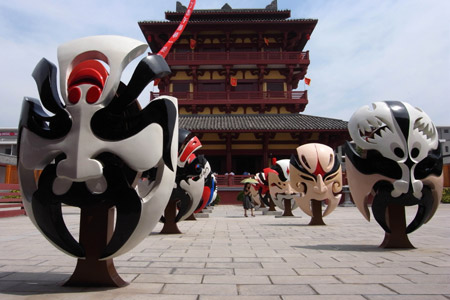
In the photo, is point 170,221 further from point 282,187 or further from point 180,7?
point 180,7

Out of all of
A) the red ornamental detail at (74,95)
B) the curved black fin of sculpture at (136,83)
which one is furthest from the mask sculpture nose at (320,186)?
the red ornamental detail at (74,95)

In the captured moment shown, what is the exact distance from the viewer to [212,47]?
27.2 metres

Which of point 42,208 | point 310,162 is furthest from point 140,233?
point 310,162

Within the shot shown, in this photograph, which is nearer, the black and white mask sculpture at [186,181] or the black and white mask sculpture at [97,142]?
the black and white mask sculpture at [97,142]

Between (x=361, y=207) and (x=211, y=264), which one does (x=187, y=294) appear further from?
(x=361, y=207)

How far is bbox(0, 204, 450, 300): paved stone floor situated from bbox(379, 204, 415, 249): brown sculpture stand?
189mm

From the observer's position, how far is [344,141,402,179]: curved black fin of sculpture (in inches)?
202

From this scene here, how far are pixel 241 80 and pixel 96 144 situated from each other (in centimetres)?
2401

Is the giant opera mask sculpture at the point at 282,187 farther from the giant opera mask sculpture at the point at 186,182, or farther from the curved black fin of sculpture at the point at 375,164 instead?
the curved black fin of sculpture at the point at 375,164

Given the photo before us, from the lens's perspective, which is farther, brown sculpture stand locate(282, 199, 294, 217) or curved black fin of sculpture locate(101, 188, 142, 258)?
brown sculpture stand locate(282, 199, 294, 217)

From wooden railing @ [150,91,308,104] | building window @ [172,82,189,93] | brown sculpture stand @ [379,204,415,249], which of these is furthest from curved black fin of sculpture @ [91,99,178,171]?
building window @ [172,82,189,93]

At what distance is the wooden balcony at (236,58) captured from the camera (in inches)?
996

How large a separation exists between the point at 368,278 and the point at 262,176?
11026mm

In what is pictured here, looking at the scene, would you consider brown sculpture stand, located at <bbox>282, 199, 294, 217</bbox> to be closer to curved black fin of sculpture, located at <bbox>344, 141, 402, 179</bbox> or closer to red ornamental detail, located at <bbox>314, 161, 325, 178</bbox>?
red ornamental detail, located at <bbox>314, 161, 325, 178</bbox>
